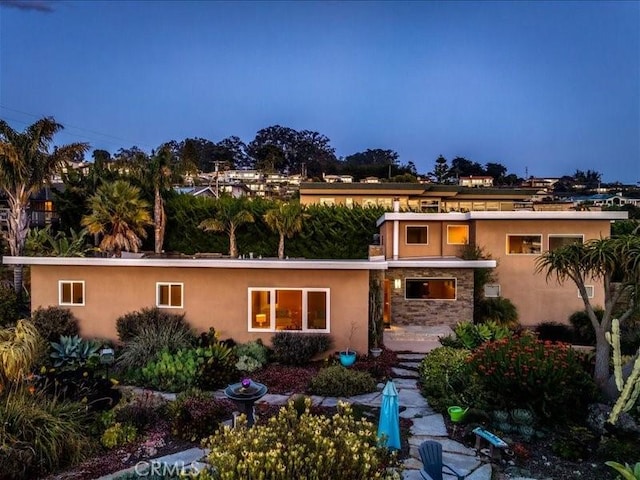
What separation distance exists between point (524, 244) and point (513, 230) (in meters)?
0.77

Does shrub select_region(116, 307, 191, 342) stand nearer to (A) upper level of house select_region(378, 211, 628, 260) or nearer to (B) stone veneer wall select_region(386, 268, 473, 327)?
(B) stone veneer wall select_region(386, 268, 473, 327)

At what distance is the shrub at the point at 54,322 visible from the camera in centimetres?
1188

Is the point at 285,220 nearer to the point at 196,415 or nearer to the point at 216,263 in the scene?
the point at 216,263

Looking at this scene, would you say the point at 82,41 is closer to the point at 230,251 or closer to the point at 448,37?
the point at 230,251

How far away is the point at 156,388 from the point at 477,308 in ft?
40.8

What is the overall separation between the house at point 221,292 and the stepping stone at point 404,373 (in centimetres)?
113

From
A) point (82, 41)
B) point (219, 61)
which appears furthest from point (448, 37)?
point (82, 41)

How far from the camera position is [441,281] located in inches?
643

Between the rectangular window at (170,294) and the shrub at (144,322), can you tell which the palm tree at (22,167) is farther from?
the rectangular window at (170,294)

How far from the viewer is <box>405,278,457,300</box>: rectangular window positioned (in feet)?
53.5

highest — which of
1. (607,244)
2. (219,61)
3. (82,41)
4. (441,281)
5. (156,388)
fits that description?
(219,61)

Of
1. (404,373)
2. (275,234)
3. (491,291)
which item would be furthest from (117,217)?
(491,291)

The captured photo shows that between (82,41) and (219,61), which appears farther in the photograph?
(219,61)

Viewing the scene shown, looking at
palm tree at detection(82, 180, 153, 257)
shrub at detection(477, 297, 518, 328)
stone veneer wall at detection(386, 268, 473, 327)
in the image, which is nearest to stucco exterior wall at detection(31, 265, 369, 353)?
stone veneer wall at detection(386, 268, 473, 327)
